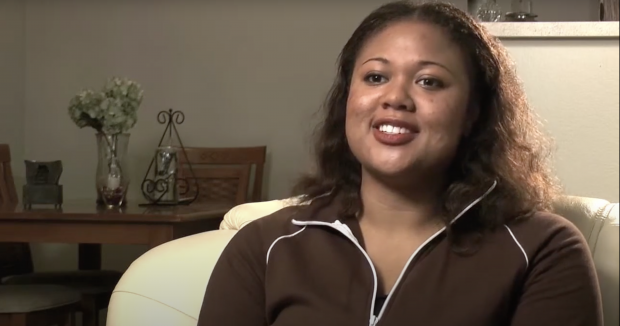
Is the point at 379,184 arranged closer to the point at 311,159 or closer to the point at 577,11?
the point at 311,159

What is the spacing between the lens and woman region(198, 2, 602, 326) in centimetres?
106

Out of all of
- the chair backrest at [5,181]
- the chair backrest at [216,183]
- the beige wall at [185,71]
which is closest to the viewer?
the chair backrest at [5,181]

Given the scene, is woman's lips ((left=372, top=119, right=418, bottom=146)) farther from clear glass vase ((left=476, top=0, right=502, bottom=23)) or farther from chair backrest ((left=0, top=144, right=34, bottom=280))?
chair backrest ((left=0, top=144, right=34, bottom=280))

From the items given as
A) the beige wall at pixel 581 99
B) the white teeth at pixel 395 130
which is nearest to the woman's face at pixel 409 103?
the white teeth at pixel 395 130

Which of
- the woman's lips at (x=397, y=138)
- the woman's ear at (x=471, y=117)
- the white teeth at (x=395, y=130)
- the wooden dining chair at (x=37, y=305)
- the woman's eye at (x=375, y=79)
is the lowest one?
the wooden dining chair at (x=37, y=305)

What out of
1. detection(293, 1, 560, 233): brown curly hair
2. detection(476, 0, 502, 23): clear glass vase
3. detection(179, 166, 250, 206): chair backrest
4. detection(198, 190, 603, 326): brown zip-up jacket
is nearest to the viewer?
detection(198, 190, 603, 326): brown zip-up jacket

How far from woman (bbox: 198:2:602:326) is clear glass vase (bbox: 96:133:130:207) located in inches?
A: 60.3

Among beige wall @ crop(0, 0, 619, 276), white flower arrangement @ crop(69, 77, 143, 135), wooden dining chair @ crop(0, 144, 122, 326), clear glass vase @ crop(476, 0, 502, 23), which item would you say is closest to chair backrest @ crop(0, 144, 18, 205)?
wooden dining chair @ crop(0, 144, 122, 326)

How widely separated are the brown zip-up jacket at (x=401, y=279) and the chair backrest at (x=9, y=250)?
6.77 feet

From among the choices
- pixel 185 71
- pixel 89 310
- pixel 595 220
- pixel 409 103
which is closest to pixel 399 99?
pixel 409 103

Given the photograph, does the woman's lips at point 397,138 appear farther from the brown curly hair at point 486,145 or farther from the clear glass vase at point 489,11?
the clear glass vase at point 489,11

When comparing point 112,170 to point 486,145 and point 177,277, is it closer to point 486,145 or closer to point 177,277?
point 177,277

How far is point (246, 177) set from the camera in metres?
3.37

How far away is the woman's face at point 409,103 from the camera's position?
1.12 m
